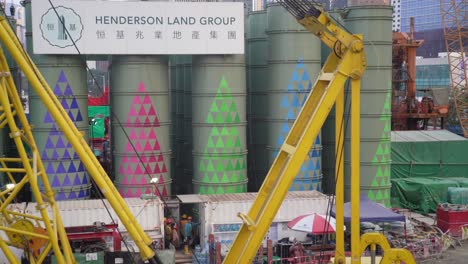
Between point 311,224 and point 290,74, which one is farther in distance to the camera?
point 290,74

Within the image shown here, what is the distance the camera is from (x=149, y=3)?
899 inches

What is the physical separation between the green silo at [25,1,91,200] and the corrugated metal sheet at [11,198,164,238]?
270 cm

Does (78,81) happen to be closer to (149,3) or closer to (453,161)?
(149,3)

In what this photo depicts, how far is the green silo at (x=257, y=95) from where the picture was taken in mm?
27469

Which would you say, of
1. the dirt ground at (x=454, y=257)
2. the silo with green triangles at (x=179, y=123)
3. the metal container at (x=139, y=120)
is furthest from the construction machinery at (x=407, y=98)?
the metal container at (x=139, y=120)

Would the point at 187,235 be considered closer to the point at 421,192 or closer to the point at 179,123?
the point at 179,123

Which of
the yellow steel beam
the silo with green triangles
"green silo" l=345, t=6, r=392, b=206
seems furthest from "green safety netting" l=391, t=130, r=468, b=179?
the yellow steel beam

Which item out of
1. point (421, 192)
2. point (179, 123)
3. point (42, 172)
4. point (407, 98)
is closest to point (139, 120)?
point (179, 123)

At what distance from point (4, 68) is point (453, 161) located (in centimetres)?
2616

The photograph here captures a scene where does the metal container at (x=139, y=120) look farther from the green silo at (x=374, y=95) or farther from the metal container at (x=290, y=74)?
the green silo at (x=374, y=95)

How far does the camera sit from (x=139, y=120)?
2333cm

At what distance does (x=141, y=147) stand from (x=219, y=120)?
324 cm

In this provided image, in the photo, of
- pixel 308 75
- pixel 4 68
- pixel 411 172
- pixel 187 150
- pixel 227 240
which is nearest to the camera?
pixel 4 68

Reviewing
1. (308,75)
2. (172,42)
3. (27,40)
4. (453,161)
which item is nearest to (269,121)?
(308,75)
